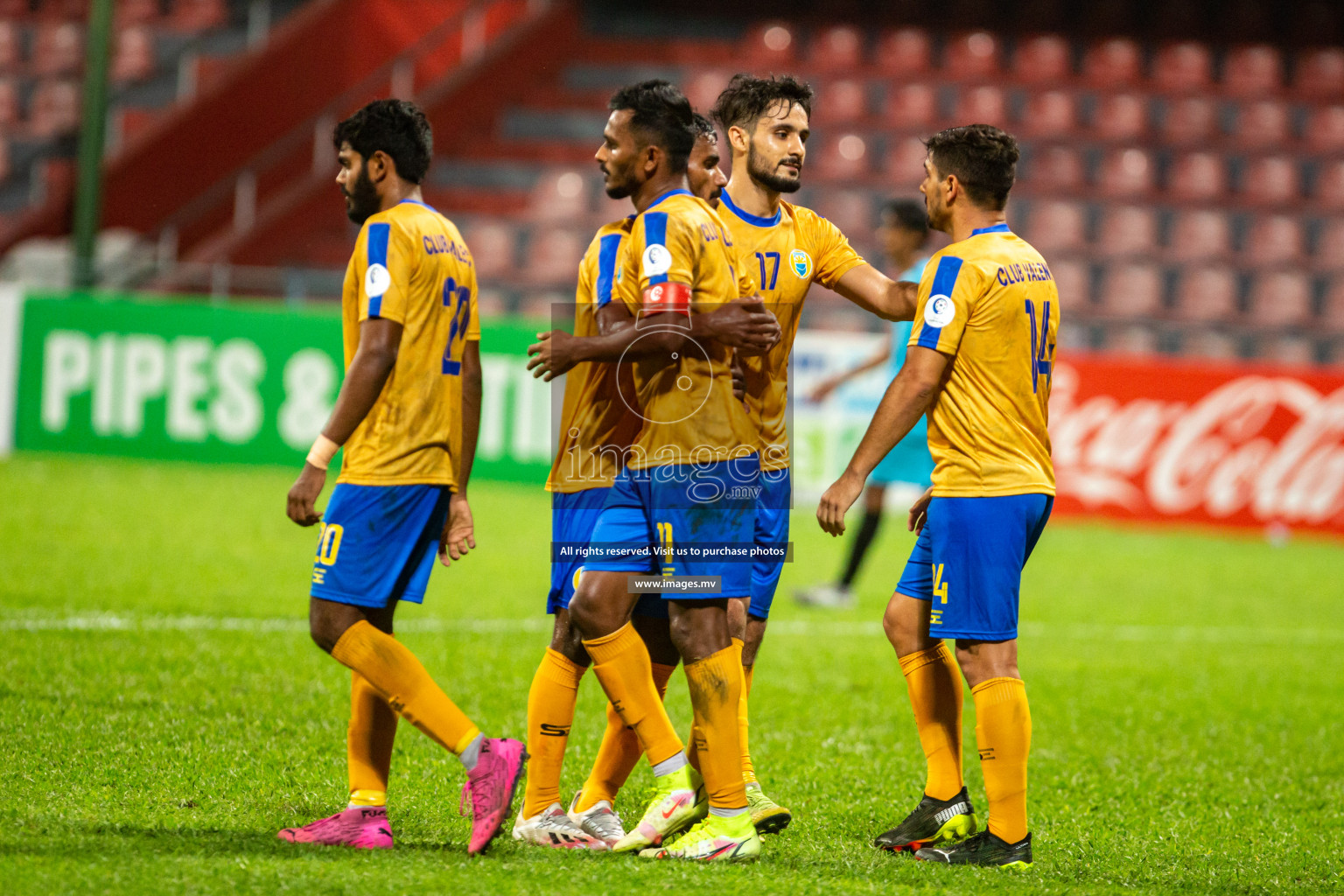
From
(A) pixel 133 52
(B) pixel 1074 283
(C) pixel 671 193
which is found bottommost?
(C) pixel 671 193

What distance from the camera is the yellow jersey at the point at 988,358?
420 cm

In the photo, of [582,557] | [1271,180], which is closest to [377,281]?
[582,557]

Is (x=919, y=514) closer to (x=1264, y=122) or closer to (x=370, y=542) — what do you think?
(x=370, y=542)

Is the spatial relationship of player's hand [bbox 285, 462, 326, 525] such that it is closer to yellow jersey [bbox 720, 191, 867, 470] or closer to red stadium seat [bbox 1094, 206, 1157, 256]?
yellow jersey [bbox 720, 191, 867, 470]

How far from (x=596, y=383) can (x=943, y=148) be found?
1285mm

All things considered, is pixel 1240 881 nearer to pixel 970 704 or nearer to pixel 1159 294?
pixel 970 704

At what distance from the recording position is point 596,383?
13.9 feet

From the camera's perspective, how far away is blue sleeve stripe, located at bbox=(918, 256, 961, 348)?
420cm

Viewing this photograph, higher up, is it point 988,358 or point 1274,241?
point 1274,241

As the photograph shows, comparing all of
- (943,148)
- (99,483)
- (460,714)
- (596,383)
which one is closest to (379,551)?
(460,714)

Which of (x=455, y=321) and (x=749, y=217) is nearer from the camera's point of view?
(x=455, y=321)

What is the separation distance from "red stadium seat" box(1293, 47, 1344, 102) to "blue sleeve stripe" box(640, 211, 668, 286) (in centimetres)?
1969

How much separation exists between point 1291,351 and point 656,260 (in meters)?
13.2

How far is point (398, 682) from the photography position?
3936 millimetres
